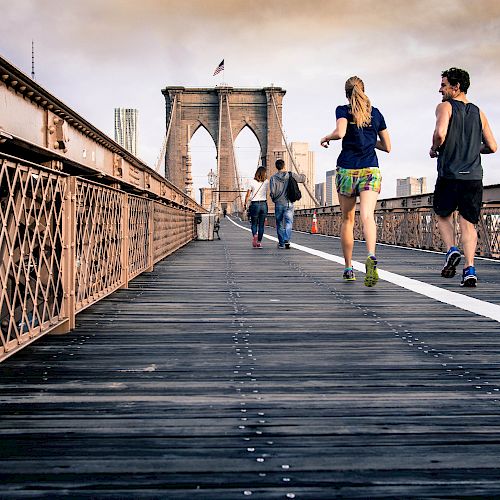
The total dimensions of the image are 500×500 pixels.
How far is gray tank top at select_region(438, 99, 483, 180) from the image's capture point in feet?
18.9

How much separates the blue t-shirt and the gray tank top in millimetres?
560

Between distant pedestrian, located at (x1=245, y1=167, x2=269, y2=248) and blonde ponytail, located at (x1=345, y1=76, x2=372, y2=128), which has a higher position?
blonde ponytail, located at (x1=345, y1=76, x2=372, y2=128)

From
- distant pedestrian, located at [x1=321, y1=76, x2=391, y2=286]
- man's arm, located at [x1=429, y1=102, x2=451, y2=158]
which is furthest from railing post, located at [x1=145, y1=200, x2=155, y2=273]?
man's arm, located at [x1=429, y1=102, x2=451, y2=158]

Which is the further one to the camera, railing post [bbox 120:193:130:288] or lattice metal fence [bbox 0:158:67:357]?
railing post [bbox 120:193:130:288]

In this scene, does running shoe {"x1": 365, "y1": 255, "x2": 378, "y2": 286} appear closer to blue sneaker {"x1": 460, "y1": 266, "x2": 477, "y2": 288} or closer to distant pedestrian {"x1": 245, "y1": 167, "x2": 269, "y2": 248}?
blue sneaker {"x1": 460, "y1": 266, "x2": 477, "y2": 288}

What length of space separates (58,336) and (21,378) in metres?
0.90

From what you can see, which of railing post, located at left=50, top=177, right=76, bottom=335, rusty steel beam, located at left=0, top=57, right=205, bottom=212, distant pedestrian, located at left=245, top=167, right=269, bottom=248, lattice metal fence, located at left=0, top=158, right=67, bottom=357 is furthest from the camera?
distant pedestrian, located at left=245, top=167, right=269, bottom=248

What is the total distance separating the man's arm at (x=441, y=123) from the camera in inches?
225

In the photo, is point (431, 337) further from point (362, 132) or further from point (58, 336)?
point (362, 132)

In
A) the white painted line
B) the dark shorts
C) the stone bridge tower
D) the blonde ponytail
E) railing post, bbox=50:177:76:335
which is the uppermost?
the stone bridge tower

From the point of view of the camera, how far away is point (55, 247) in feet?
11.2

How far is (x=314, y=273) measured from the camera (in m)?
7.20

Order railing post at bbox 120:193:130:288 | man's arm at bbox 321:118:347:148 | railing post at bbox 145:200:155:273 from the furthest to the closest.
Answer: railing post at bbox 145:200:155:273, man's arm at bbox 321:118:347:148, railing post at bbox 120:193:130:288

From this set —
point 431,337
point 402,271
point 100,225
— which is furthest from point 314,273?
point 431,337
